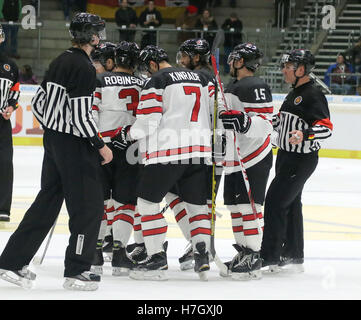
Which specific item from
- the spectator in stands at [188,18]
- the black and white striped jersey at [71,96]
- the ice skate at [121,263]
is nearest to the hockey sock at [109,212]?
the ice skate at [121,263]

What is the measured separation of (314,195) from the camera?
9656 mm

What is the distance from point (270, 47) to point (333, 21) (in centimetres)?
162

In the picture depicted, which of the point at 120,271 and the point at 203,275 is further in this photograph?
the point at 120,271

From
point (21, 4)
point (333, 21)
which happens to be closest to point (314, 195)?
point (333, 21)

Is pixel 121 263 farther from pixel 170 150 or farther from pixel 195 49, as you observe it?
pixel 195 49

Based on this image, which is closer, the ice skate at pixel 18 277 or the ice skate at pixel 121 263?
the ice skate at pixel 18 277

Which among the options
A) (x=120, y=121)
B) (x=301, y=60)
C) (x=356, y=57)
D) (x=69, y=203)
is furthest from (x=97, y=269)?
(x=356, y=57)

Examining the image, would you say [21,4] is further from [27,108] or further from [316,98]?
[316,98]

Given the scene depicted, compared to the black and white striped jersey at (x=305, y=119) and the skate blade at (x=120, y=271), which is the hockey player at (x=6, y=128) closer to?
the skate blade at (x=120, y=271)

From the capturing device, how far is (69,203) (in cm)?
483

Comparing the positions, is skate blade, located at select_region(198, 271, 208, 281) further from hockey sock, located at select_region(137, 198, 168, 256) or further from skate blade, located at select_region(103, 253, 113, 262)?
skate blade, located at select_region(103, 253, 113, 262)

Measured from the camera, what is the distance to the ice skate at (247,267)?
546cm

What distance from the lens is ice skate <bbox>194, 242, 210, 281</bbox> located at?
5.43 meters

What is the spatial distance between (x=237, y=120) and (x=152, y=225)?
2.79ft
